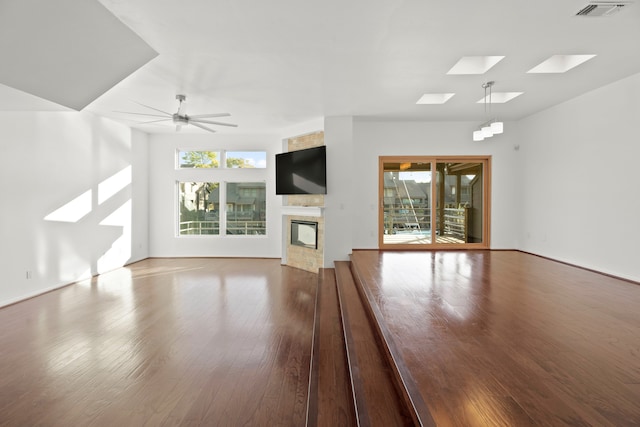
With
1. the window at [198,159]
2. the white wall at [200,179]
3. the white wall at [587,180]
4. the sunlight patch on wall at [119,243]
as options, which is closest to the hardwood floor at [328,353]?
the white wall at [587,180]

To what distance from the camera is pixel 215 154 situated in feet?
28.1

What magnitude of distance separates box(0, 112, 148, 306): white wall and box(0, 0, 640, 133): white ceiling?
0.60 m

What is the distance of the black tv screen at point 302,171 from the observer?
655 centimetres

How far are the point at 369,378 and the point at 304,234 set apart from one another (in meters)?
5.17

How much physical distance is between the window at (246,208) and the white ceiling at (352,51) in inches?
109

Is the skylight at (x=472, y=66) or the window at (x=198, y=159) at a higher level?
the skylight at (x=472, y=66)

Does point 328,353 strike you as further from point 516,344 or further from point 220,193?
point 220,193

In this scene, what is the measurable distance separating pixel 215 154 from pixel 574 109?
7.47m

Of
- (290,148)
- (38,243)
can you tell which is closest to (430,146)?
(290,148)

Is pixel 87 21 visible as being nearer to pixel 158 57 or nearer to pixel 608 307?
pixel 158 57

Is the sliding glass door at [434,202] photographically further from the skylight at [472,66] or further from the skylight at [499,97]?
the skylight at [472,66]

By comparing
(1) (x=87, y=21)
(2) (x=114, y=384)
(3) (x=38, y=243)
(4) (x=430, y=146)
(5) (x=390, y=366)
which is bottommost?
(2) (x=114, y=384)

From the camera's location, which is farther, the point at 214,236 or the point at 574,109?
the point at 214,236

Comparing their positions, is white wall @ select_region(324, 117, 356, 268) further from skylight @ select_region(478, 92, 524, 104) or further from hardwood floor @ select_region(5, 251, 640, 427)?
skylight @ select_region(478, 92, 524, 104)
